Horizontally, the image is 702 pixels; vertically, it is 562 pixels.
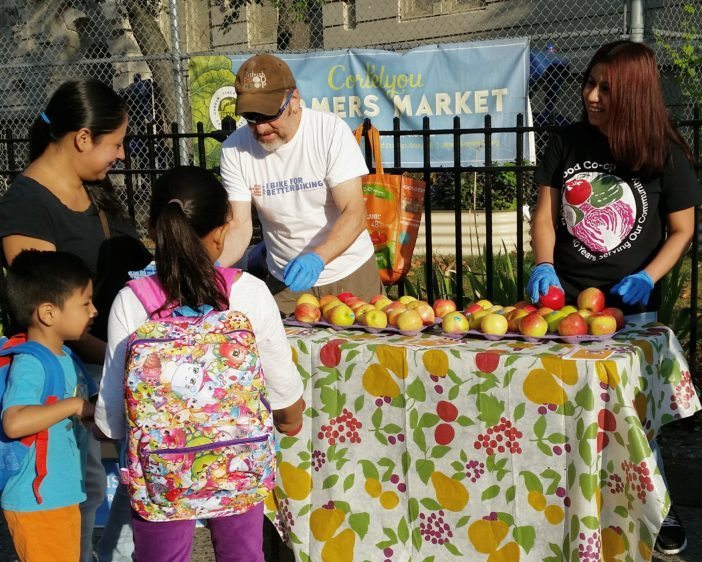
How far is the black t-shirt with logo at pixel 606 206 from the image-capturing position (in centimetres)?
311

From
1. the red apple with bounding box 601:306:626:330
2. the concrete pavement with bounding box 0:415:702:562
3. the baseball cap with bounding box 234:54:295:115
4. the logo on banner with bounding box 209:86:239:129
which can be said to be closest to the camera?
the red apple with bounding box 601:306:626:330

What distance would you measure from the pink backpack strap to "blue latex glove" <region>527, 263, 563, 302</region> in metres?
1.28

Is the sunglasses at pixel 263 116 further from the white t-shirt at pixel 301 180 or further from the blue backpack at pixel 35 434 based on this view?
the blue backpack at pixel 35 434

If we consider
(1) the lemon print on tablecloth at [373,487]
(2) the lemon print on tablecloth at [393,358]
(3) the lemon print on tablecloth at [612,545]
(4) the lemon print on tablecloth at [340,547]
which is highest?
(2) the lemon print on tablecloth at [393,358]

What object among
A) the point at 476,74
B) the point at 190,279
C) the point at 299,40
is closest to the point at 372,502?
the point at 190,279

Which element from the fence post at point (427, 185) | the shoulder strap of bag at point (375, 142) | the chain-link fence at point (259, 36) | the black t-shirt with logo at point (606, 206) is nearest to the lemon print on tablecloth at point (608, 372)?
the black t-shirt with logo at point (606, 206)

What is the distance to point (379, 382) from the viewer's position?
118 inches

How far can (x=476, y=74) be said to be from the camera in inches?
349

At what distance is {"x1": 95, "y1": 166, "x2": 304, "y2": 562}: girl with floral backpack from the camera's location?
220cm

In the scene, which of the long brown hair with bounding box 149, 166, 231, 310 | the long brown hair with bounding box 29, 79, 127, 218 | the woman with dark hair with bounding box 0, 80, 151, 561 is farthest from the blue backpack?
the long brown hair with bounding box 29, 79, 127, 218

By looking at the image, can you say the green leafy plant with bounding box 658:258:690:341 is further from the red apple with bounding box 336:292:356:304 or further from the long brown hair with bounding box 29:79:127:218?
the long brown hair with bounding box 29:79:127:218

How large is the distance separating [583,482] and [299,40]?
12690mm

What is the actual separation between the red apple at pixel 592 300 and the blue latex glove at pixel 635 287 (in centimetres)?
7

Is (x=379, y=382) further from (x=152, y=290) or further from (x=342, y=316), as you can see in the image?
(x=152, y=290)
